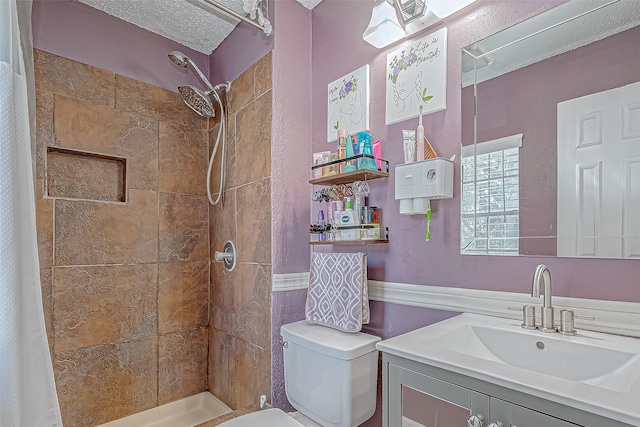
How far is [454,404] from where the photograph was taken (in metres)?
0.82

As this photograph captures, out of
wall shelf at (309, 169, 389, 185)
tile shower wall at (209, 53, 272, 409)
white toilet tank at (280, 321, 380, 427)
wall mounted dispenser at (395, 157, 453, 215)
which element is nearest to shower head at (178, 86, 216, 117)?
tile shower wall at (209, 53, 272, 409)

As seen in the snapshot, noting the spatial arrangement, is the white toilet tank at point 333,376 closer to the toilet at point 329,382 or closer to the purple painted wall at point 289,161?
the toilet at point 329,382

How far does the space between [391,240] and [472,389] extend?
76 cm

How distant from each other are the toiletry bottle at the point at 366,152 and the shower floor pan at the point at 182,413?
64.5 inches

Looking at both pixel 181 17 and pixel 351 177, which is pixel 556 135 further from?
pixel 181 17

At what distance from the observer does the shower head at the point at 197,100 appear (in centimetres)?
201

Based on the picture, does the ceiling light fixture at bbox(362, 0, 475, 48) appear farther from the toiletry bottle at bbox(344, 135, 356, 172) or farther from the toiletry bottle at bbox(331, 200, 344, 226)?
the toiletry bottle at bbox(331, 200, 344, 226)

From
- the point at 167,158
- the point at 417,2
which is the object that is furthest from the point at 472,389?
the point at 167,158

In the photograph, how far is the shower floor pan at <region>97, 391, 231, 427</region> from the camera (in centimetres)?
194

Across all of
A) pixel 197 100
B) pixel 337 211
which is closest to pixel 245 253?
pixel 337 211

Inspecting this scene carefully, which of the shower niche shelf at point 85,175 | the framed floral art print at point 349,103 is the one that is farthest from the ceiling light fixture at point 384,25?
the shower niche shelf at point 85,175

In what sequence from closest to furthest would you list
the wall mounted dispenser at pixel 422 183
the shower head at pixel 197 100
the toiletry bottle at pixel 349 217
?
the wall mounted dispenser at pixel 422 183 → the toiletry bottle at pixel 349 217 → the shower head at pixel 197 100

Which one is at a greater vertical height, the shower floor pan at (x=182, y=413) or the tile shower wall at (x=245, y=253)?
the tile shower wall at (x=245, y=253)

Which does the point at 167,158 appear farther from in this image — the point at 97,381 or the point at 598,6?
the point at 598,6
